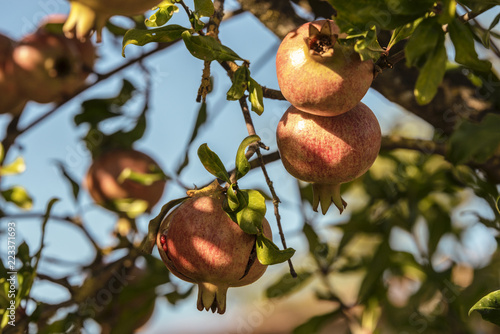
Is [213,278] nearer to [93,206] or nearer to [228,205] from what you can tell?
[228,205]

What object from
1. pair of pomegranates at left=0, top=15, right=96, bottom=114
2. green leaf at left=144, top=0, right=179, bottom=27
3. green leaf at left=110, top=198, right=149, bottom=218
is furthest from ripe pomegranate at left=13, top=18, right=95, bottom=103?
green leaf at left=144, top=0, right=179, bottom=27

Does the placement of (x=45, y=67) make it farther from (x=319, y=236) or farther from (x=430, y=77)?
(x=430, y=77)

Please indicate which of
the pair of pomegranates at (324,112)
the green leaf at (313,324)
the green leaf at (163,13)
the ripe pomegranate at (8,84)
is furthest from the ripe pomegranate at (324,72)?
the ripe pomegranate at (8,84)

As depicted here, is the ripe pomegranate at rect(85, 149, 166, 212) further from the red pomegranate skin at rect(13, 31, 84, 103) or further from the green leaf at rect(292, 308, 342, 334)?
the green leaf at rect(292, 308, 342, 334)

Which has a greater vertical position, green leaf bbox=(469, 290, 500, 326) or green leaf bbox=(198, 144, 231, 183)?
green leaf bbox=(198, 144, 231, 183)

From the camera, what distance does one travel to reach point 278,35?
114cm

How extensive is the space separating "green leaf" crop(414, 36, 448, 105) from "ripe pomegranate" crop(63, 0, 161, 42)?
0.35 meters

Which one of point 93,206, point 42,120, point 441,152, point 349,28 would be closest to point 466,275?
point 441,152

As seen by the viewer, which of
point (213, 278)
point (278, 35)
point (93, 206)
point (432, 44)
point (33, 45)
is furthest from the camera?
point (93, 206)

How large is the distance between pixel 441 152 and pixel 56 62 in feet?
3.38

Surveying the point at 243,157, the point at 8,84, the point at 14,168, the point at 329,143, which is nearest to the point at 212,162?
the point at 243,157

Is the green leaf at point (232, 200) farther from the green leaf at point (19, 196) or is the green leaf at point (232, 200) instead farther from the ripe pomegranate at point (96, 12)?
the green leaf at point (19, 196)

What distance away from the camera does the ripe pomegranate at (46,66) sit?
4.83ft

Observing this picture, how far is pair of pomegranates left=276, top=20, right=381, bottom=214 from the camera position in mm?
687
